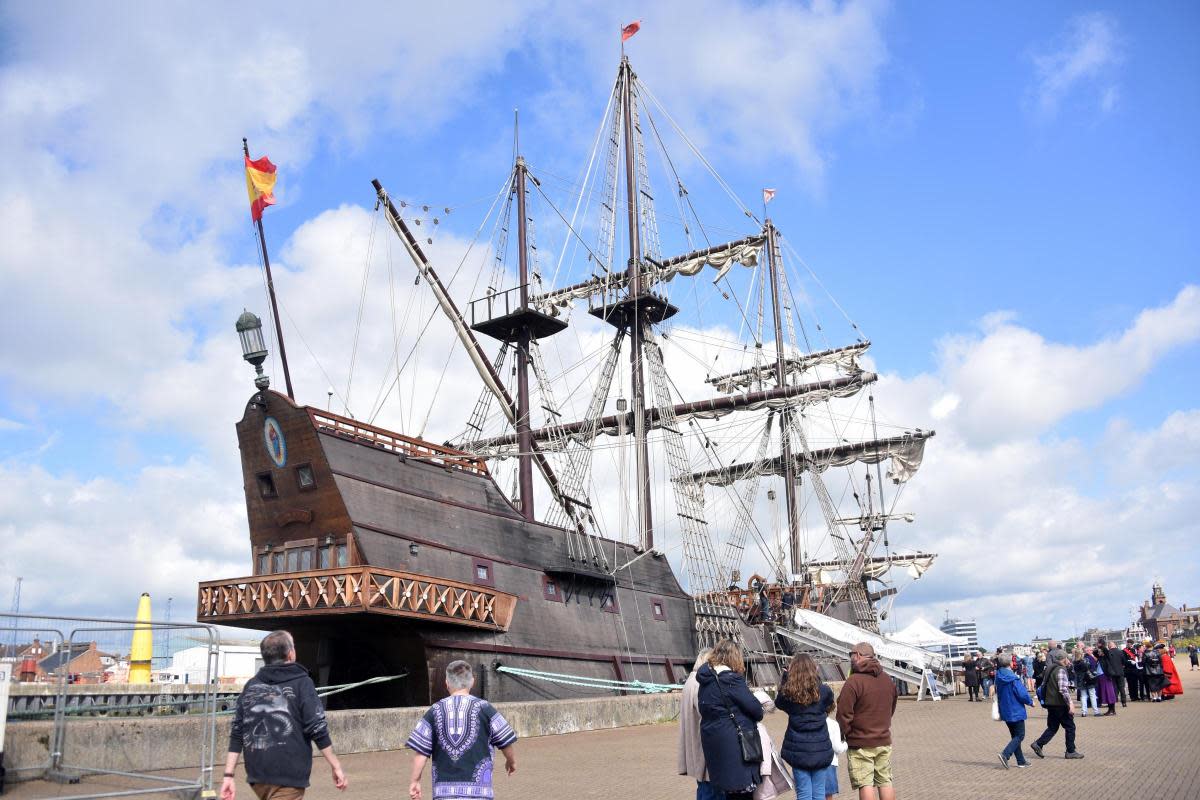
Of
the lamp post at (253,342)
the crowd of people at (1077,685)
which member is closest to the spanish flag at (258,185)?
the lamp post at (253,342)

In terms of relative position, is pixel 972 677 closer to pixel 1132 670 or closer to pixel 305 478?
pixel 1132 670

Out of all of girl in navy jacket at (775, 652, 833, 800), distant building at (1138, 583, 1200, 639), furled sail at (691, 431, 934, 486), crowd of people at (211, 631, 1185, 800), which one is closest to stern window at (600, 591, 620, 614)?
crowd of people at (211, 631, 1185, 800)

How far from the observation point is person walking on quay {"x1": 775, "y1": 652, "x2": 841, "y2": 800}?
7262 millimetres

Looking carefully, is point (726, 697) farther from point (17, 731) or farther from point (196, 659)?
point (196, 659)

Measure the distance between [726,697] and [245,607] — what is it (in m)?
15.3

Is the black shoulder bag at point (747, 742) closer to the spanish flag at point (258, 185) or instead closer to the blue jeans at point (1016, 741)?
the blue jeans at point (1016, 741)

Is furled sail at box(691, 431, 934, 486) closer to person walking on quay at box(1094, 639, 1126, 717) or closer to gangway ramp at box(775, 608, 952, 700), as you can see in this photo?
gangway ramp at box(775, 608, 952, 700)

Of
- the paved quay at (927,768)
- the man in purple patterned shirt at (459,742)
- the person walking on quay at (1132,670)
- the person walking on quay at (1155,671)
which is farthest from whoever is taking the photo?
the person walking on quay at (1155,671)

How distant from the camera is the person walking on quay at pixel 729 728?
6398 mm

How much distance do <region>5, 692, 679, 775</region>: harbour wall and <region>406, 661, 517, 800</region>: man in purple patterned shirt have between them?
5.09 metres

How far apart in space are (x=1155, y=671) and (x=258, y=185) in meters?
22.1

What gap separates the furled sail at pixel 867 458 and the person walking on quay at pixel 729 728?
4135 centimetres

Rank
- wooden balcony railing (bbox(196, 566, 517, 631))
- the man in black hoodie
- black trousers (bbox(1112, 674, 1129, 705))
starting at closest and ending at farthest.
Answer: the man in black hoodie < wooden balcony railing (bbox(196, 566, 517, 631)) < black trousers (bbox(1112, 674, 1129, 705))

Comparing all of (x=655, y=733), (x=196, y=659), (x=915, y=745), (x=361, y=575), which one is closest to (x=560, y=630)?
(x=655, y=733)
